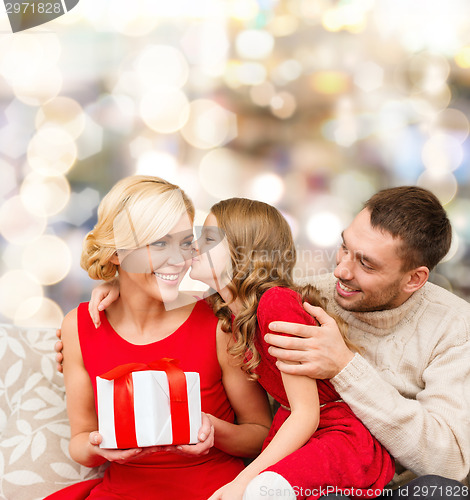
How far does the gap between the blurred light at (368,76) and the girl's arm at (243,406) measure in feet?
4.12

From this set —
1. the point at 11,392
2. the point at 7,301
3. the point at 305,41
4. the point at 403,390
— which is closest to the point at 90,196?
the point at 7,301

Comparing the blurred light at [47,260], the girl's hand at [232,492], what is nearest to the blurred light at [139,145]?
the blurred light at [47,260]

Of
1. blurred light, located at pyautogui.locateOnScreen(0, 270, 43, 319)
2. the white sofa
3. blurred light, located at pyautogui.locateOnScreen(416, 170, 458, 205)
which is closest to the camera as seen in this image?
the white sofa

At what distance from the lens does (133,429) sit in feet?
3.67

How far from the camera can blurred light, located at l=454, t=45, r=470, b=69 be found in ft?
6.97

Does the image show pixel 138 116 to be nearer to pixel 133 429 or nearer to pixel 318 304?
pixel 318 304

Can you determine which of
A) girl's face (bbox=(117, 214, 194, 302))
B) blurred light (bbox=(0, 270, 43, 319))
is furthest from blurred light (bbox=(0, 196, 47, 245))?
girl's face (bbox=(117, 214, 194, 302))

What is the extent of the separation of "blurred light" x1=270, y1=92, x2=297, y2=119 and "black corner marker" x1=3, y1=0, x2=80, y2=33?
0.93 m

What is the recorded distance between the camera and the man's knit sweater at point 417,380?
4.06ft

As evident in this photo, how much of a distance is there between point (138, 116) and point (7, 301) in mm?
988

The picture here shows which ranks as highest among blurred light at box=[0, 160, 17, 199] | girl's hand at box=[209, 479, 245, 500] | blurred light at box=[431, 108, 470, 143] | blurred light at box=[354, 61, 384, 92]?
blurred light at box=[354, 61, 384, 92]

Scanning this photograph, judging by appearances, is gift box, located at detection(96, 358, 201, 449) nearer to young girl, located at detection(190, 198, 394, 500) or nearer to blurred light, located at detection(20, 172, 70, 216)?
young girl, located at detection(190, 198, 394, 500)

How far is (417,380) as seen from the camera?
4.60ft

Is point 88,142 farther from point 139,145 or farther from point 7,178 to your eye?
point 7,178
